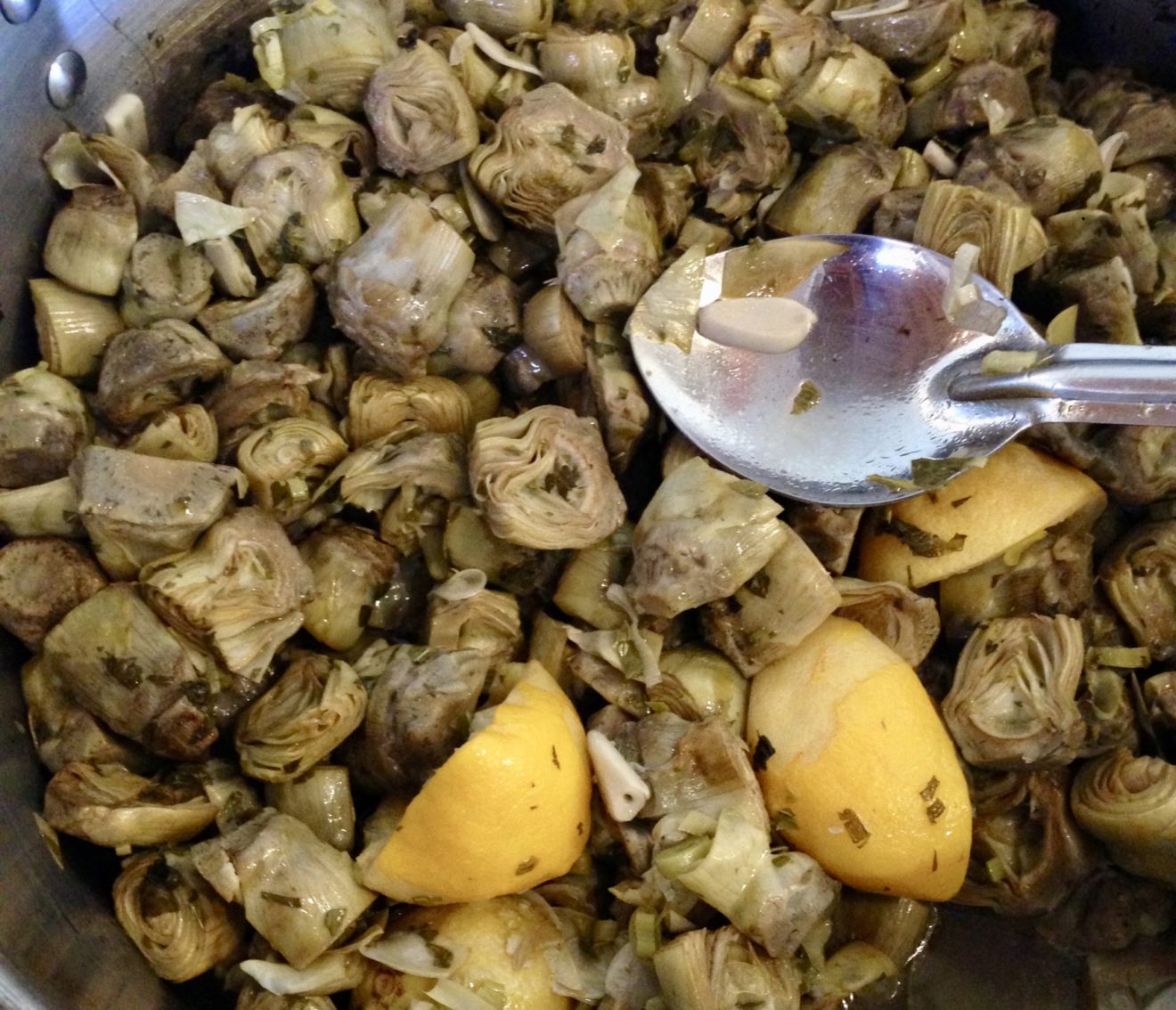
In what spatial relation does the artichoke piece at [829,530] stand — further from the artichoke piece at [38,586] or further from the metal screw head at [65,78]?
the metal screw head at [65,78]

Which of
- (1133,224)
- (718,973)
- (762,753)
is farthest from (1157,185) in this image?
(718,973)

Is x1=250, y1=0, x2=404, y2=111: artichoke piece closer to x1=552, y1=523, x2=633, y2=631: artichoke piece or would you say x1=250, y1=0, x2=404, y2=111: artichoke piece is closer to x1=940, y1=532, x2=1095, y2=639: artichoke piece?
x1=552, y1=523, x2=633, y2=631: artichoke piece

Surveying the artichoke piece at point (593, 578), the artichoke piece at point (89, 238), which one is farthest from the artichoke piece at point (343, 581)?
the artichoke piece at point (89, 238)

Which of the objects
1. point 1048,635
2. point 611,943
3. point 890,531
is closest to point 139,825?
point 611,943

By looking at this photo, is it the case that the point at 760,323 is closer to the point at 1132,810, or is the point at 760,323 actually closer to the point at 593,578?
the point at 593,578

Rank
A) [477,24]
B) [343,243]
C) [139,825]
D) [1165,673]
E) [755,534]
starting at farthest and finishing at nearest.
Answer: [477,24]
[343,243]
[1165,673]
[755,534]
[139,825]

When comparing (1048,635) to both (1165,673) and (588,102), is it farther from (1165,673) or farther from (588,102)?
(588,102)
